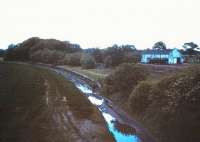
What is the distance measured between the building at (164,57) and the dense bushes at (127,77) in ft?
125

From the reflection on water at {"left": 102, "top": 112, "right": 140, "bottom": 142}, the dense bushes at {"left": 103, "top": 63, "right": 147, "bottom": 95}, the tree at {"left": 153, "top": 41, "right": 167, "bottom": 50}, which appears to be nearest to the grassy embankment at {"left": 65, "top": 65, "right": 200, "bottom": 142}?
the reflection on water at {"left": 102, "top": 112, "right": 140, "bottom": 142}

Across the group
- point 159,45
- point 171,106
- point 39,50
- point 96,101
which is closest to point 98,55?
point 159,45

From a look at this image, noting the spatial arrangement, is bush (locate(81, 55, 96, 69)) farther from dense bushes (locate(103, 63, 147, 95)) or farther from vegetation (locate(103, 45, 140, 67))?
dense bushes (locate(103, 63, 147, 95))

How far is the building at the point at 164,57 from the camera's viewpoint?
83.8 m

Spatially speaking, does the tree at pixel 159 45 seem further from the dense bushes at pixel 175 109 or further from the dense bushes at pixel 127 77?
the dense bushes at pixel 175 109

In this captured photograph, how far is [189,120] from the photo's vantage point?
870 inches

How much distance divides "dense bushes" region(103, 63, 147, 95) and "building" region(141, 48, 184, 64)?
125 ft

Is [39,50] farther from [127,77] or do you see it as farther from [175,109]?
[175,109]

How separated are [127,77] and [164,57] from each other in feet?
162

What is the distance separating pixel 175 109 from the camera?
940 inches

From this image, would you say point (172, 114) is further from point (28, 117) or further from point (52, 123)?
point (28, 117)

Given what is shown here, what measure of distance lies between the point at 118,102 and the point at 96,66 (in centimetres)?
5166

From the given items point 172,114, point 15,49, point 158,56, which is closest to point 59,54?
point 15,49

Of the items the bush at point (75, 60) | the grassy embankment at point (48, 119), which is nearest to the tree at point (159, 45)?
the bush at point (75, 60)
